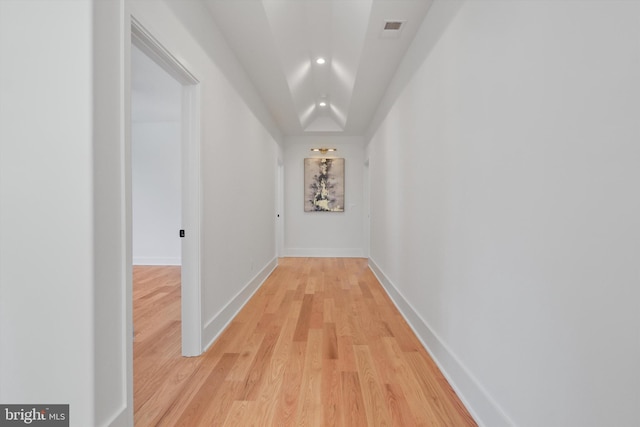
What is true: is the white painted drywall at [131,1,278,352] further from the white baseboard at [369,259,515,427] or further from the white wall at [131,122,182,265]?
the white wall at [131,122,182,265]

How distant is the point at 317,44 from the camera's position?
11.3 feet

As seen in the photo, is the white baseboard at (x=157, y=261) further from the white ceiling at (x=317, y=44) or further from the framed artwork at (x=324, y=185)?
the white ceiling at (x=317, y=44)

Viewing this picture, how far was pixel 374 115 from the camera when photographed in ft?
16.8

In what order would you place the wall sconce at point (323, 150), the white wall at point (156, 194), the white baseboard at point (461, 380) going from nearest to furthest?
1. the white baseboard at point (461, 380)
2. the white wall at point (156, 194)
3. the wall sconce at point (323, 150)

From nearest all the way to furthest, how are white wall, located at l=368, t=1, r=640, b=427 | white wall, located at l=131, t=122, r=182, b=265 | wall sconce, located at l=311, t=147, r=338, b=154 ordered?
white wall, located at l=368, t=1, r=640, b=427 → white wall, located at l=131, t=122, r=182, b=265 → wall sconce, located at l=311, t=147, r=338, b=154

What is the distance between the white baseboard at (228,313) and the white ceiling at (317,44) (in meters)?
2.46

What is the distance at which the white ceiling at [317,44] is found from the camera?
7.95 ft

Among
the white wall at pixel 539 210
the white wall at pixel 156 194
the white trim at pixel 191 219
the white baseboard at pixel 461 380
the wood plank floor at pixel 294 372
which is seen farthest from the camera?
the white wall at pixel 156 194

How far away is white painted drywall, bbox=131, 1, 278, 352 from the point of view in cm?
197

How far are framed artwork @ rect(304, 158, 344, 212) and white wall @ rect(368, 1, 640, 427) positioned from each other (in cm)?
448
